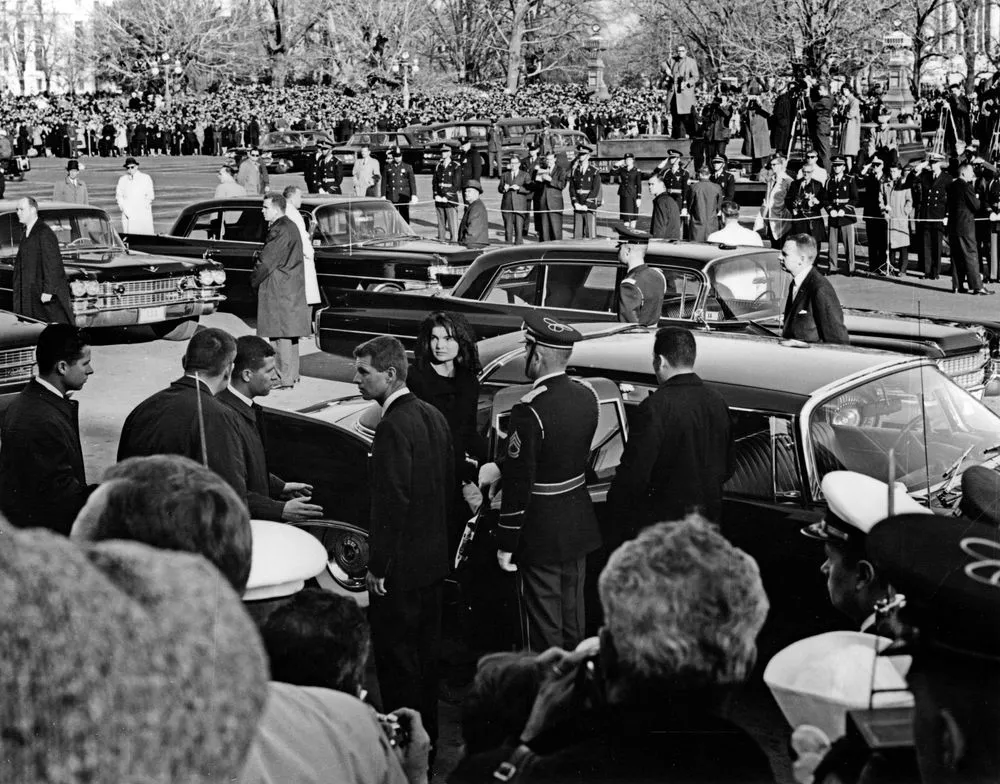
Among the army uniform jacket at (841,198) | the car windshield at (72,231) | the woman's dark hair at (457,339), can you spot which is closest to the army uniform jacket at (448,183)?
the army uniform jacket at (841,198)

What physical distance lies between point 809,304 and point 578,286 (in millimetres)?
2585

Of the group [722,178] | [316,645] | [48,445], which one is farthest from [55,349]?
[722,178]

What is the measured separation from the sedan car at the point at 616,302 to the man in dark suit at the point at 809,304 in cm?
58

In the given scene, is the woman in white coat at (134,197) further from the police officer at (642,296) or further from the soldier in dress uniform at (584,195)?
the police officer at (642,296)

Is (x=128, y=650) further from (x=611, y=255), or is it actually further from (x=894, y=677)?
(x=611, y=255)

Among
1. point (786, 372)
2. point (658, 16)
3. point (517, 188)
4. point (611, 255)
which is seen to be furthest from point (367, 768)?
point (658, 16)

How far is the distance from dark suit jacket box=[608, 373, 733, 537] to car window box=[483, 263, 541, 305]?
5347 millimetres

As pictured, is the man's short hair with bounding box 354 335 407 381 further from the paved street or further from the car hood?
the car hood

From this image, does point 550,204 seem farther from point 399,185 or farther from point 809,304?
point 809,304

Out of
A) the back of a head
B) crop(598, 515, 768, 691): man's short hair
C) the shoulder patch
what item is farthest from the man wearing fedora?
the back of a head

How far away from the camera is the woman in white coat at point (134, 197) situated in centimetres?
1905

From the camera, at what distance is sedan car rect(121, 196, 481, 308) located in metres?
13.1

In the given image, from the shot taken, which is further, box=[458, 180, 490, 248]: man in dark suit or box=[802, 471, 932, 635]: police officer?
box=[458, 180, 490, 248]: man in dark suit

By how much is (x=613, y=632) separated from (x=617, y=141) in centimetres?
3181
